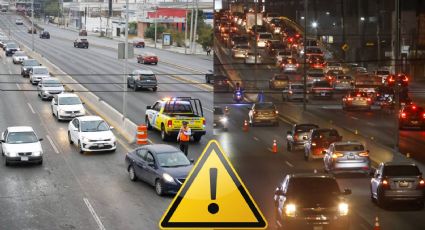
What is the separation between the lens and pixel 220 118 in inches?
534

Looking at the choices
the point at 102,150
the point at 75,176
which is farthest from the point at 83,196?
the point at 102,150

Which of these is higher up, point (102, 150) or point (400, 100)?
point (400, 100)

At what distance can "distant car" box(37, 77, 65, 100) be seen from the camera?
4884 centimetres

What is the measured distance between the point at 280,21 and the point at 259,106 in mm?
1704

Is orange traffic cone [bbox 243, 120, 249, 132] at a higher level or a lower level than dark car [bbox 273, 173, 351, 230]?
higher

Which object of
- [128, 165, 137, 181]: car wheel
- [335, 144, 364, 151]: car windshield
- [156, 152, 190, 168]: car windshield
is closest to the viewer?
[335, 144, 364, 151]: car windshield

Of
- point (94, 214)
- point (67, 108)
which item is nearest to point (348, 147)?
point (94, 214)

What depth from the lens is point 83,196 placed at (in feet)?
70.4

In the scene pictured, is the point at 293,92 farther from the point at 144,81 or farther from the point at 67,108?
the point at 144,81

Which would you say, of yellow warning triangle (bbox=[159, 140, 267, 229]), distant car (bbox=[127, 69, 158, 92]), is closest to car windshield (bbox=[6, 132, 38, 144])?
yellow warning triangle (bbox=[159, 140, 267, 229])

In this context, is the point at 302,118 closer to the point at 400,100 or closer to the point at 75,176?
the point at 400,100

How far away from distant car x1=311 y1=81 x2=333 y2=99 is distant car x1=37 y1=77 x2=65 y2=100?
36.4 metres

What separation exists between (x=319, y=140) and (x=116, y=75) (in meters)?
53.8

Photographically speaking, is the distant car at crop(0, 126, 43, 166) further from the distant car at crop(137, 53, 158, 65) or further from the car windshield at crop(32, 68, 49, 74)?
the distant car at crop(137, 53, 158, 65)
